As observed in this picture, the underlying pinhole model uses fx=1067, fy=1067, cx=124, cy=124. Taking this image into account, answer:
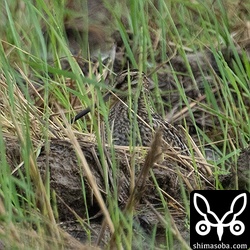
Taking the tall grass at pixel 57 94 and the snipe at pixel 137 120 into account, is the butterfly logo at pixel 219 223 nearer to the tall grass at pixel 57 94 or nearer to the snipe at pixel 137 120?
the tall grass at pixel 57 94

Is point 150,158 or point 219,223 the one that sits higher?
point 150,158

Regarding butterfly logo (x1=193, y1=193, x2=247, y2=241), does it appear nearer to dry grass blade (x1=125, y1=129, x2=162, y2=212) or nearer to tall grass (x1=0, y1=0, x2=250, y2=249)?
tall grass (x1=0, y1=0, x2=250, y2=249)

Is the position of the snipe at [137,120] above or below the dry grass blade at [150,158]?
below

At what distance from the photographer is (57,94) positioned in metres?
5.19

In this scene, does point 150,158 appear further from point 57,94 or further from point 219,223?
point 57,94

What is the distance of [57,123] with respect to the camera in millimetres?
4848

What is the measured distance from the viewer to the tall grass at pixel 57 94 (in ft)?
11.8

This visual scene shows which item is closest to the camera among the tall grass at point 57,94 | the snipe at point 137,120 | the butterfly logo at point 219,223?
the tall grass at point 57,94

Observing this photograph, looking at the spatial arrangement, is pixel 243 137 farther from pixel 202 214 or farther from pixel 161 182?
pixel 202 214

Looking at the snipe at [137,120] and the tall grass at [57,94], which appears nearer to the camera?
the tall grass at [57,94]

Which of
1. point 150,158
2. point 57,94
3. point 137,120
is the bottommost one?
point 137,120

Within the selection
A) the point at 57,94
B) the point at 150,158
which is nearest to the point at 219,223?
the point at 150,158

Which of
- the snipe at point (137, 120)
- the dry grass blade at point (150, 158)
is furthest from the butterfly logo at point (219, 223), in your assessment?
the snipe at point (137, 120)

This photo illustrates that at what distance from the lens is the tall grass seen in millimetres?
3584
